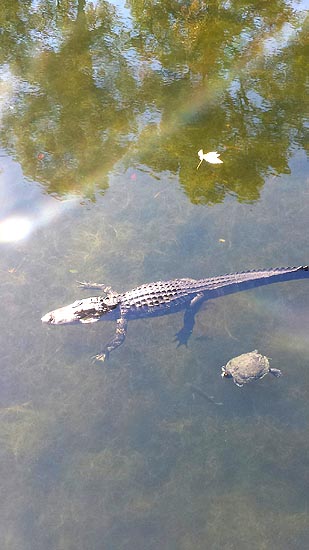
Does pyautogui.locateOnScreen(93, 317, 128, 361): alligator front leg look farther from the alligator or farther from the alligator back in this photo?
the alligator back

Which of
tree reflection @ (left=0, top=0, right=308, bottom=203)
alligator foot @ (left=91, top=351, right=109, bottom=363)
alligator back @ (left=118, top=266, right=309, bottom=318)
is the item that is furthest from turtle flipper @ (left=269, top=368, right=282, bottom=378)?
tree reflection @ (left=0, top=0, right=308, bottom=203)

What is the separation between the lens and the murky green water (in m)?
4.30

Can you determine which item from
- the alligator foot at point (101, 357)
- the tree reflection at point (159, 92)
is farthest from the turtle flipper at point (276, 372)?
the tree reflection at point (159, 92)

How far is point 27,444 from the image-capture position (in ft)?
15.5

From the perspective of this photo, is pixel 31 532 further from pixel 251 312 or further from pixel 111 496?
pixel 251 312

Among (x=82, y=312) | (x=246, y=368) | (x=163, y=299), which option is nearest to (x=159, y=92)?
(x=163, y=299)

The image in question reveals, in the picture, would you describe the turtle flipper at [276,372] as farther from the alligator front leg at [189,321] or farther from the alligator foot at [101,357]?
the alligator foot at [101,357]

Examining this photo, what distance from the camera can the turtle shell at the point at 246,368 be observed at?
4.77 m

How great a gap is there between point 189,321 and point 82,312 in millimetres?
1360

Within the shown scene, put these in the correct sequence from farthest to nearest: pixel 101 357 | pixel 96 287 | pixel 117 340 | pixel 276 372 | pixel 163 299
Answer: pixel 96 287 < pixel 163 299 < pixel 117 340 < pixel 101 357 < pixel 276 372

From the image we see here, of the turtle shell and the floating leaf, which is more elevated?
the floating leaf

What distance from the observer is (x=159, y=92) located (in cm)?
881

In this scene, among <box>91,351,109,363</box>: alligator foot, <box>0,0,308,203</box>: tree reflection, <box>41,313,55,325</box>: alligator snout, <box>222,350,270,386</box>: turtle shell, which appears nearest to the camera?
<box>222,350,270,386</box>: turtle shell

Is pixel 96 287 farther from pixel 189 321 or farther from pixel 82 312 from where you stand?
pixel 189 321
